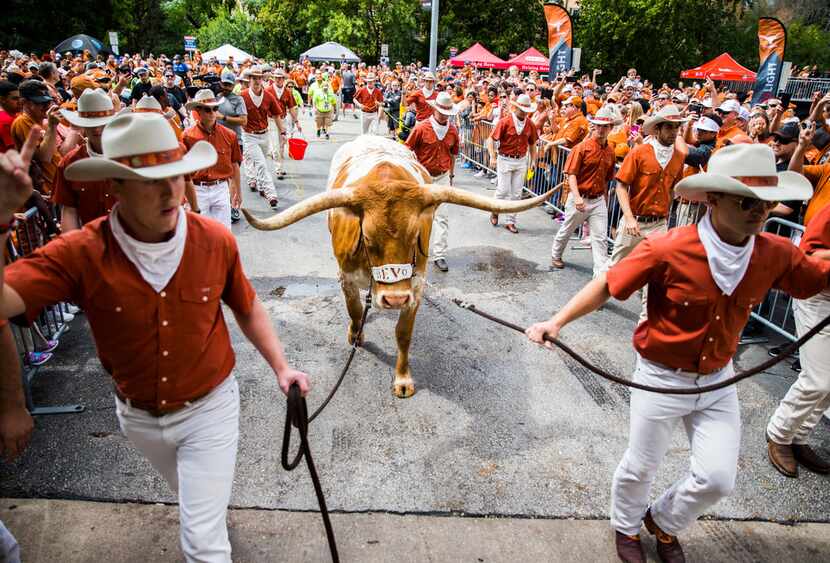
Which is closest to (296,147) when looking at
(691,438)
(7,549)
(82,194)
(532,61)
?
(82,194)

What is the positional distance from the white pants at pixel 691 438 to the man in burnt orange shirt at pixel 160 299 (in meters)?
1.76

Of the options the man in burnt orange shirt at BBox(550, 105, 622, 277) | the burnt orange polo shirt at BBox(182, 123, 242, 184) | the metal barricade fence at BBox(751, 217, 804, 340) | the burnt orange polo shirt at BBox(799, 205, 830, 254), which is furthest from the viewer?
the man in burnt orange shirt at BBox(550, 105, 622, 277)

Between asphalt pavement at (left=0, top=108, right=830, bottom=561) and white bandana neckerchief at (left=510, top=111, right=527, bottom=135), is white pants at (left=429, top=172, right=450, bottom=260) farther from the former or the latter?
white bandana neckerchief at (left=510, top=111, right=527, bottom=135)

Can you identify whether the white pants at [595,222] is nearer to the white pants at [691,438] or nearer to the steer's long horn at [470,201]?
the steer's long horn at [470,201]

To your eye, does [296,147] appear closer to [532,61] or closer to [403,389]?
[403,389]

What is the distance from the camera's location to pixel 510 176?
9.62 metres

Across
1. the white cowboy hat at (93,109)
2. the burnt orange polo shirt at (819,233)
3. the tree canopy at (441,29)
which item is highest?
the tree canopy at (441,29)

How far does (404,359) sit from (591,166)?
3.86 m

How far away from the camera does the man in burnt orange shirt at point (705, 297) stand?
2.79 m

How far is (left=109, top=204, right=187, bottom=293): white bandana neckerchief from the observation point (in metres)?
2.26

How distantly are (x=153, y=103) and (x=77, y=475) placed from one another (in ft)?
12.1

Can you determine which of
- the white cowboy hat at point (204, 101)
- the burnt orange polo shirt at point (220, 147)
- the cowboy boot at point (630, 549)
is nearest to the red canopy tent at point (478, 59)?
the white cowboy hat at point (204, 101)

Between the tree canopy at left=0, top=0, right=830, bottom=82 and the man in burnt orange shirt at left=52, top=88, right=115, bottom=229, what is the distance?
124 ft

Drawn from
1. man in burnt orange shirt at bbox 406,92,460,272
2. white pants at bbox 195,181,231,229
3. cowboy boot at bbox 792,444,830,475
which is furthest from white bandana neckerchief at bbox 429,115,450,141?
cowboy boot at bbox 792,444,830,475
